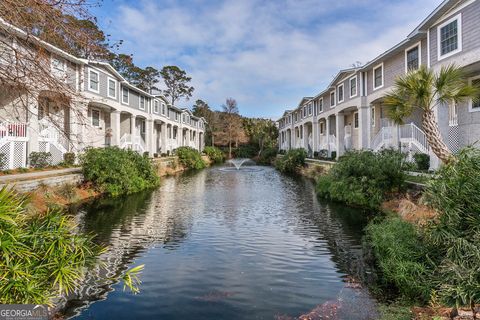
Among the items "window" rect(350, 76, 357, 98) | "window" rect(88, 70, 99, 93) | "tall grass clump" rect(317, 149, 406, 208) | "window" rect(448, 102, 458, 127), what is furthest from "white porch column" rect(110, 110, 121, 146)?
"window" rect(448, 102, 458, 127)

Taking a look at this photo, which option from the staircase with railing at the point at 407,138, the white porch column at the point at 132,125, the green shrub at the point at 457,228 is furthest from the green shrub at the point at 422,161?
the white porch column at the point at 132,125

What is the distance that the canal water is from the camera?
5.86m

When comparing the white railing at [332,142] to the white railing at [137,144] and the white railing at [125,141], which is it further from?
the white railing at [125,141]

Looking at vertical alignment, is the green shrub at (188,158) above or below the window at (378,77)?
A: below

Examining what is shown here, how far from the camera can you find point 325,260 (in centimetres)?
830

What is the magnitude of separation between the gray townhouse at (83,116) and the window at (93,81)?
69 millimetres

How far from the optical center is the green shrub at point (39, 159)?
18.6 meters

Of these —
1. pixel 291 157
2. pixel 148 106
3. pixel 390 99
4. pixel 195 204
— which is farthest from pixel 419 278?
pixel 148 106

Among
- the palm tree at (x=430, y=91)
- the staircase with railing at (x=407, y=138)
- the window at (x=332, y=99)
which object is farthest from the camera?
the window at (x=332, y=99)

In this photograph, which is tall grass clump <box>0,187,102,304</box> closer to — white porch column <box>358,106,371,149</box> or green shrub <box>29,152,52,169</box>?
green shrub <box>29,152,52,169</box>

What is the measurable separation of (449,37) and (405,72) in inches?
172

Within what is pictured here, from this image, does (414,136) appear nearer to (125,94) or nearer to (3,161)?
(3,161)

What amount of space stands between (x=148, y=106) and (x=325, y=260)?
3120 cm

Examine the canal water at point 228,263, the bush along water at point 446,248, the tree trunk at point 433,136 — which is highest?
the tree trunk at point 433,136
